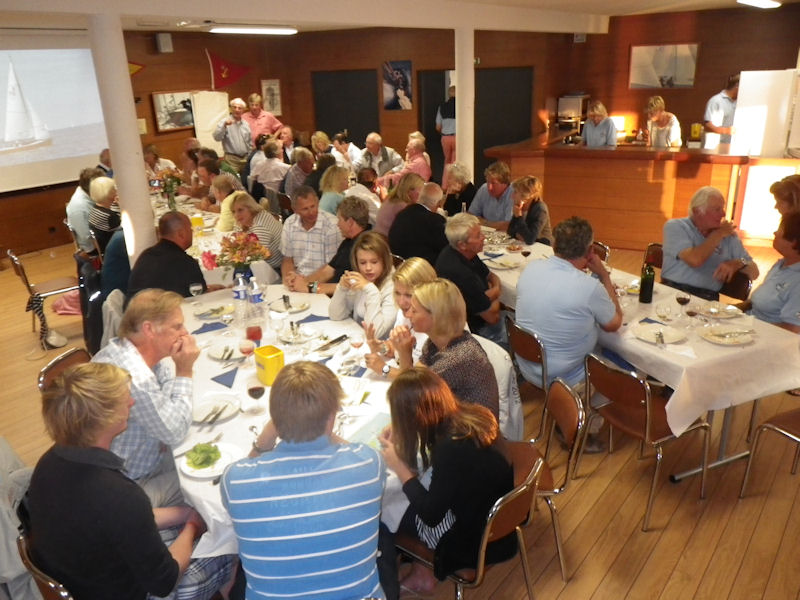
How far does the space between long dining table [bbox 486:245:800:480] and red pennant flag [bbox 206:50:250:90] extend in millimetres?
9726

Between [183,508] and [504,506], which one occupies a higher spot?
[504,506]

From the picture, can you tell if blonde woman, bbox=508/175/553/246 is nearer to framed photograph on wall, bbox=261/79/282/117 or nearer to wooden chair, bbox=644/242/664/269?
wooden chair, bbox=644/242/664/269

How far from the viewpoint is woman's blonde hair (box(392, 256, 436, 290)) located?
10.8 ft

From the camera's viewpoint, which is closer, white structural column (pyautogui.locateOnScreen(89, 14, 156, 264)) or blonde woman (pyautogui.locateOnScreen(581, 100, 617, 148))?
white structural column (pyautogui.locateOnScreen(89, 14, 156, 264))

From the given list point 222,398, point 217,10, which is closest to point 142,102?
point 217,10

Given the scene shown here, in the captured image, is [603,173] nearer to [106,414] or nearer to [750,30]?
[750,30]

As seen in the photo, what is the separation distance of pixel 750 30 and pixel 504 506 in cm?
1011

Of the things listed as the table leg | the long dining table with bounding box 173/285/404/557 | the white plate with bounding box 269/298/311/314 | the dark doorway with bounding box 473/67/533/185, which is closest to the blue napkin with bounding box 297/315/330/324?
the long dining table with bounding box 173/285/404/557

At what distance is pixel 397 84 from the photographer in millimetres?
11008

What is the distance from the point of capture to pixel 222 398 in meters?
2.94

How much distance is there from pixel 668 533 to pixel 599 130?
6.27 meters

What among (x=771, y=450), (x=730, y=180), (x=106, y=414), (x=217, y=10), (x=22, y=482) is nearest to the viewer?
(x=106, y=414)

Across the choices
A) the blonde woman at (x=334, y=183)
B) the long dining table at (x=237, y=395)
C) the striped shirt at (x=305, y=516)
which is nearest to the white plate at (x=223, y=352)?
the long dining table at (x=237, y=395)

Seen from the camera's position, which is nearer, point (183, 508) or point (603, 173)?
point (183, 508)
